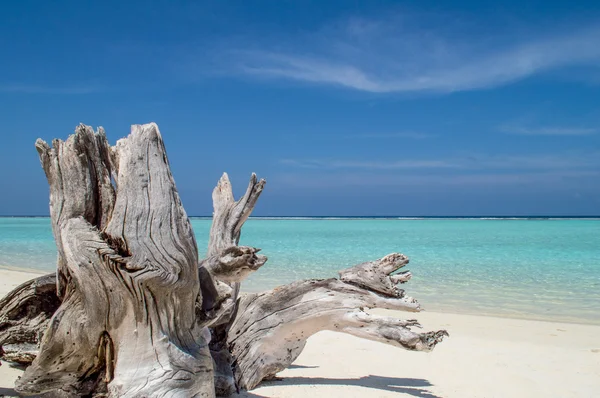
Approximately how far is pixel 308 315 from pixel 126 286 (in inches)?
63.4

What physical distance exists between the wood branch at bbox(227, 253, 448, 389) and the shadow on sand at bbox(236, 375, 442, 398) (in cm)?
30

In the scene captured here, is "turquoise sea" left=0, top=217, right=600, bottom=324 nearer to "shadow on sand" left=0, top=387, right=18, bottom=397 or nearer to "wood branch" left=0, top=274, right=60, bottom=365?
"wood branch" left=0, top=274, right=60, bottom=365

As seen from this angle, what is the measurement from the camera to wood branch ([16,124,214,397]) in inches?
106

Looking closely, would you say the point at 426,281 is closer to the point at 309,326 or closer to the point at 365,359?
the point at 365,359

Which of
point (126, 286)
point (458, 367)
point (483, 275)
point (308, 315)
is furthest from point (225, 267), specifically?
point (483, 275)

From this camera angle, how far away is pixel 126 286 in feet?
8.82

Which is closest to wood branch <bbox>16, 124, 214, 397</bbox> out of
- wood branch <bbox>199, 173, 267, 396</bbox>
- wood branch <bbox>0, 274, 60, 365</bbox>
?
wood branch <bbox>199, 173, 267, 396</bbox>

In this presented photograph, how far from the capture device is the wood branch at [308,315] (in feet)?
12.6

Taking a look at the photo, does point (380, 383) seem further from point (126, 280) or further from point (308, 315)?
point (126, 280)

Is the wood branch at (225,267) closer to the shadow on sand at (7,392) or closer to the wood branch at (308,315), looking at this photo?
the wood branch at (308,315)

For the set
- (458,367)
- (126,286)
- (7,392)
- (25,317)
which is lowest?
(458,367)

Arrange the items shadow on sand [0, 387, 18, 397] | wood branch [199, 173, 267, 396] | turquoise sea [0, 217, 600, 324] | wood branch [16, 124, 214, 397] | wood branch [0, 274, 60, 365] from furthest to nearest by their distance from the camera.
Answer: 1. turquoise sea [0, 217, 600, 324]
2. wood branch [0, 274, 60, 365]
3. shadow on sand [0, 387, 18, 397]
4. wood branch [199, 173, 267, 396]
5. wood branch [16, 124, 214, 397]

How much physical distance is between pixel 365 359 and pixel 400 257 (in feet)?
5.32

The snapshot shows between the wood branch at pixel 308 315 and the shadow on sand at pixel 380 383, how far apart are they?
30 centimetres
